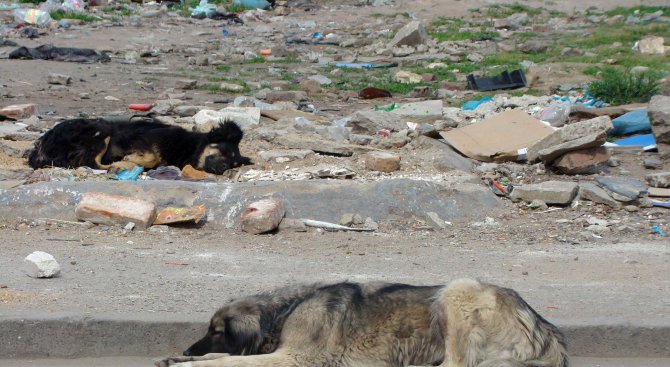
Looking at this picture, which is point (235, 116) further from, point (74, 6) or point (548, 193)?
point (74, 6)

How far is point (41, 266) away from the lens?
6113 millimetres

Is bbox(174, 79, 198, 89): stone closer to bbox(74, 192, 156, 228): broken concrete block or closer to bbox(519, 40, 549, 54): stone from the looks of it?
bbox(519, 40, 549, 54): stone

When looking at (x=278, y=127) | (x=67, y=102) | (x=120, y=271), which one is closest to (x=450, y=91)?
(x=278, y=127)

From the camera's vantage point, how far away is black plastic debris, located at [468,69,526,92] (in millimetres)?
15867

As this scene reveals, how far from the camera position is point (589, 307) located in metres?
5.77

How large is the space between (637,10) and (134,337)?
25.1 metres

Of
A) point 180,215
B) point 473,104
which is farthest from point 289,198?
point 473,104

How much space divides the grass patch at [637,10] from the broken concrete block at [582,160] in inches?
728

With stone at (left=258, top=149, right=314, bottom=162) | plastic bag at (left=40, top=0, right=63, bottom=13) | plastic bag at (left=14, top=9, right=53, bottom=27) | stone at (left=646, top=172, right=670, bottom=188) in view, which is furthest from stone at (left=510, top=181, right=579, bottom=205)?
plastic bag at (left=40, top=0, right=63, bottom=13)

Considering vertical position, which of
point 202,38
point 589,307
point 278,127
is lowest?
point 202,38

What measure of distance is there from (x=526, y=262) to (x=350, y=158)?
3.36 meters

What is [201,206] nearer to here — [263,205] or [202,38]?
[263,205]

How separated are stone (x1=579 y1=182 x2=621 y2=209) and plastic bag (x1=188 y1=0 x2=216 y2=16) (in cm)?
1966

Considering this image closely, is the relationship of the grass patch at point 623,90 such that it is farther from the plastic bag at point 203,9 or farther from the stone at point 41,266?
the plastic bag at point 203,9
